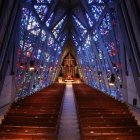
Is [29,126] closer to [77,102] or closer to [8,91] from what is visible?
[77,102]

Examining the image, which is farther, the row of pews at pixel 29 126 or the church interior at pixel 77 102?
the church interior at pixel 77 102

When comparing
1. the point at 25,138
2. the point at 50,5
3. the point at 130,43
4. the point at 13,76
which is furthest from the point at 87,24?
the point at 25,138

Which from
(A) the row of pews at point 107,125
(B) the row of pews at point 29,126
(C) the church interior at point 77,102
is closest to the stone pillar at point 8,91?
(C) the church interior at point 77,102

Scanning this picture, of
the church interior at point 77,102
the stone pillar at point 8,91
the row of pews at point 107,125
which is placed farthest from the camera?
the stone pillar at point 8,91

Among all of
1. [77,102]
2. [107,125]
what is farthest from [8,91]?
[107,125]

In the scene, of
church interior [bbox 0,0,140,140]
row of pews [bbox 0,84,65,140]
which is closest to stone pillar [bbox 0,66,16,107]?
church interior [bbox 0,0,140,140]

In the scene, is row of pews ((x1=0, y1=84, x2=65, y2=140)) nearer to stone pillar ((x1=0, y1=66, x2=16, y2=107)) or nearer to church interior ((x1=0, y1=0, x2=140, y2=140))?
church interior ((x1=0, y1=0, x2=140, y2=140))

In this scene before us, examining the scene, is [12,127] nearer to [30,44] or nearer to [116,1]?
[116,1]

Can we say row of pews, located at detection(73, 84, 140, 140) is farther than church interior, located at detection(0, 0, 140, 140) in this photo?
No

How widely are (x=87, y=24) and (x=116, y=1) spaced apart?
40.0ft

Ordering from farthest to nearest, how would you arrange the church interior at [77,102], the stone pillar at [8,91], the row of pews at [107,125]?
the stone pillar at [8,91] < the church interior at [77,102] < the row of pews at [107,125]

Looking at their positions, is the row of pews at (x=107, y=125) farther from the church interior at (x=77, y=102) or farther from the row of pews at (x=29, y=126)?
the row of pews at (x=29, y=126)

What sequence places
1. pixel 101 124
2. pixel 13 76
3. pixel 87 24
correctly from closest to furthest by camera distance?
pixel 101 124 → pixel 13 76 → pixel 87 24

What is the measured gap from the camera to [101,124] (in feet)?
32.8
